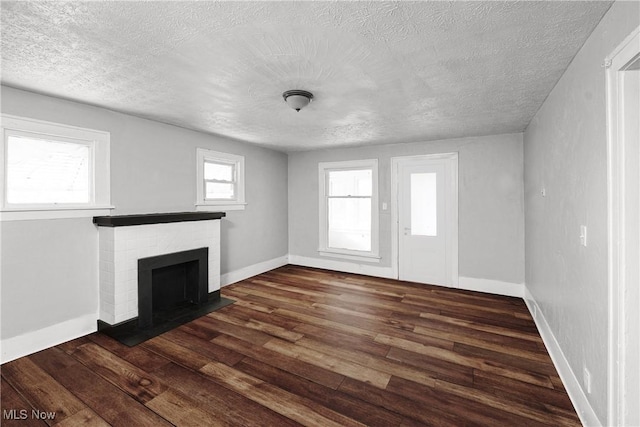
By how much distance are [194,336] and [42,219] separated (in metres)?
1.81

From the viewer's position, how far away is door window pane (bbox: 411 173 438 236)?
4.63 metres

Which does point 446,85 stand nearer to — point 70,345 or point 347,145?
point 347,145

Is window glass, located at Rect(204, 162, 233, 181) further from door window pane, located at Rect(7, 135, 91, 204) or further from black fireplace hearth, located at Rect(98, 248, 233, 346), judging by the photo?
door window pane, located at Rect(7, 135, 91, 204)

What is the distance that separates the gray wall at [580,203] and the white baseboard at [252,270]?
4.17 meters

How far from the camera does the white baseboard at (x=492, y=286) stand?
407 cm

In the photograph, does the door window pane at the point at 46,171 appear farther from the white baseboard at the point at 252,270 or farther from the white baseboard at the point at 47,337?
the white baseboard at the point at 252,270

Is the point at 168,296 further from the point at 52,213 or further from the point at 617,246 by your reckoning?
the point at 617,246

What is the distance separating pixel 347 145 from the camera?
5039 millimetres

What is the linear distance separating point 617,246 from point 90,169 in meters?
4.26

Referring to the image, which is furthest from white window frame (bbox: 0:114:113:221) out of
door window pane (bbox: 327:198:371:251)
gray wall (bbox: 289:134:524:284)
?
door window pane (bbox: 327:198:371:251)

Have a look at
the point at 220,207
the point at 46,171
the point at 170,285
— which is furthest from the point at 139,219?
the point at 220,207

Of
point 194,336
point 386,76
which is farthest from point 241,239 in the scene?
point 386,76

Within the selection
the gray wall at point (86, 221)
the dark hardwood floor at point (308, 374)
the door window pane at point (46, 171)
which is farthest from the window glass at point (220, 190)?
the dark hardwood floor at point (308, 374)
